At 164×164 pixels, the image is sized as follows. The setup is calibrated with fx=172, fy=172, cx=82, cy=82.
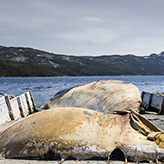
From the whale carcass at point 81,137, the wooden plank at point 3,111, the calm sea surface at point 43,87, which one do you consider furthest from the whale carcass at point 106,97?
the calm sea surface at point 43,87

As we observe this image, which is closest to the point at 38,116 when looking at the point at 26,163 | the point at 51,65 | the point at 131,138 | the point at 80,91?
the point at 26,163

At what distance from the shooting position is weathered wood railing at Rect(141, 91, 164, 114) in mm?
8008

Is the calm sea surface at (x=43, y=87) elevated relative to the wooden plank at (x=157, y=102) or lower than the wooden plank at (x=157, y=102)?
lower

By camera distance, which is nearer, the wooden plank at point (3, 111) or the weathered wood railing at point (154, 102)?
the wooden plank at point (3, 111)

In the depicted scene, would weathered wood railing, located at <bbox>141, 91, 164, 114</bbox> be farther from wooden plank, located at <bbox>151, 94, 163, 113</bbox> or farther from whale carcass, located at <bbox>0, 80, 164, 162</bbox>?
whale carcass, located at <bbox>0, 80, 164, 162</bbox>

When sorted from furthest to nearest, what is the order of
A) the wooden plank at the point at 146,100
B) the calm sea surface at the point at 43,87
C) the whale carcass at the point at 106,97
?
the calm sea surface at the point at 43,87 < the wooden plank at the point at 146,100 < the whale carcass at the point at 106,97

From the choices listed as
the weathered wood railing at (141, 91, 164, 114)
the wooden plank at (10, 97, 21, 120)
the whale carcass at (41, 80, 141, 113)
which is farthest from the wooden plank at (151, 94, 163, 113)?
the wooden plank at (10, 97, 21, 120)

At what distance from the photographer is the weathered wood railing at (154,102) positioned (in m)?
8.01

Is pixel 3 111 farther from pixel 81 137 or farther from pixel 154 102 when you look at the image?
pixel 154 102

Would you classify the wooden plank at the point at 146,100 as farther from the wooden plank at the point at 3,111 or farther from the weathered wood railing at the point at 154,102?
the wooden plank at the point at 3,111

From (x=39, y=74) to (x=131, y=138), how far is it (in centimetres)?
13597

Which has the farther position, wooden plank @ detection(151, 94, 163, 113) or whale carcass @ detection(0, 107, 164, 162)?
wooden plank @ detection(151, 94, 163, 113)

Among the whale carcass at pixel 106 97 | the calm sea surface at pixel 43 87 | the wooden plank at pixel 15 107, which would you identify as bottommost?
the calm sea surface at pixel 43 87

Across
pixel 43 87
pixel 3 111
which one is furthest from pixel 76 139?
pixel 43 87
